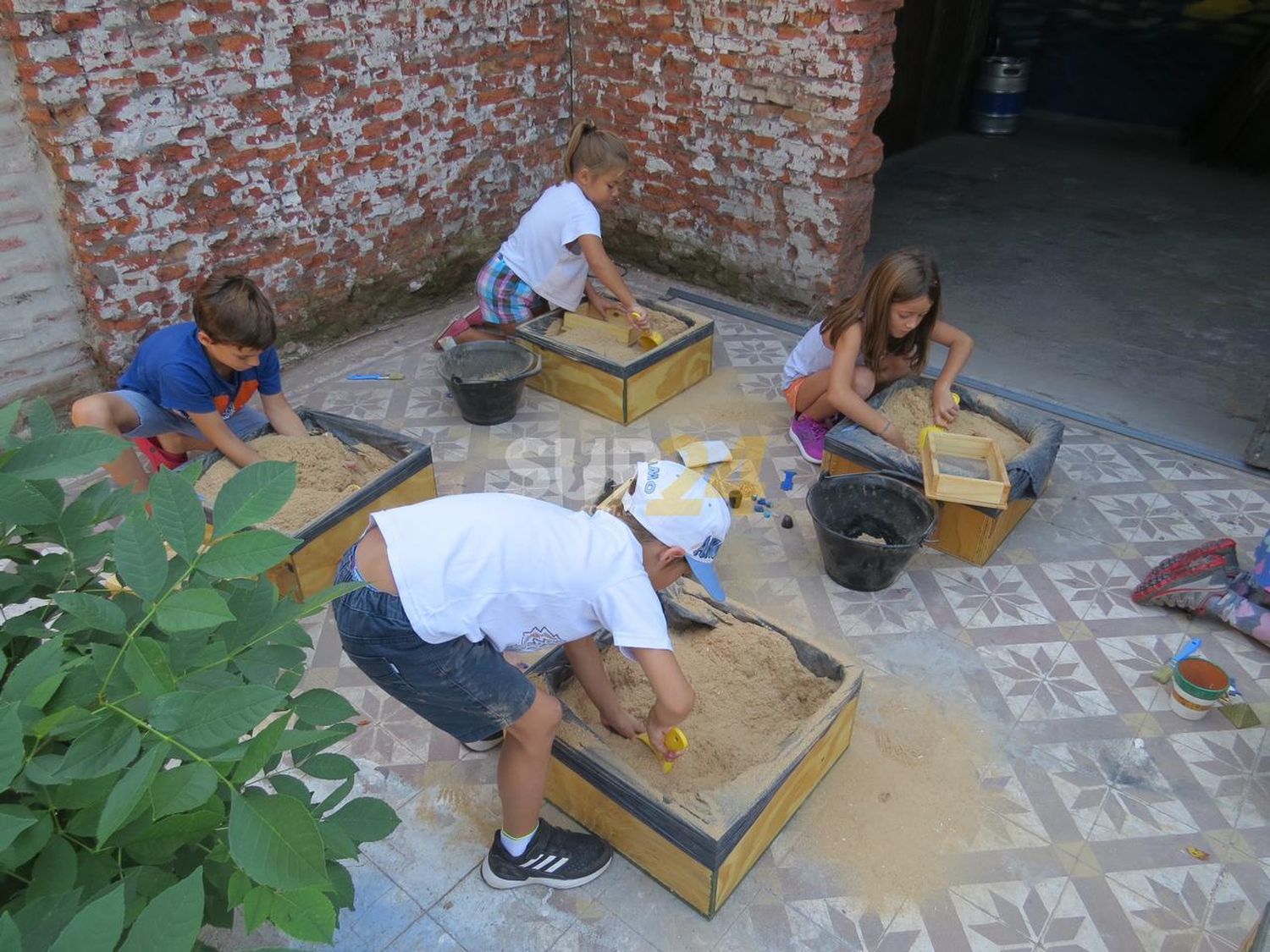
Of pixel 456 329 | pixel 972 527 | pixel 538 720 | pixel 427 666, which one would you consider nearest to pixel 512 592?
pixel 427 666

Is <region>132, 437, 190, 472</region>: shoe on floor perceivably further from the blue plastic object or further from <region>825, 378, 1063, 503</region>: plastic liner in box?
the blue plastic object

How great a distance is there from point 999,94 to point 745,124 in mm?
5473

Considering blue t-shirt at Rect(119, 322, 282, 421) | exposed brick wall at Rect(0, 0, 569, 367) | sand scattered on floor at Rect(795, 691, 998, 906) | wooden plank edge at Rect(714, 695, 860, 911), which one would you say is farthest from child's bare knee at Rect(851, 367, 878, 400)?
exposed brick wall at Rect(0, 0, 569, 367)

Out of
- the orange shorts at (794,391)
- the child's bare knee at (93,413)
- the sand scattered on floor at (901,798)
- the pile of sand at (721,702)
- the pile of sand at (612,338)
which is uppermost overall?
the child's bare knee at (93,413)

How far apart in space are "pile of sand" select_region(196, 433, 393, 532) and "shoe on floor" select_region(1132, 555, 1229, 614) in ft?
10.1

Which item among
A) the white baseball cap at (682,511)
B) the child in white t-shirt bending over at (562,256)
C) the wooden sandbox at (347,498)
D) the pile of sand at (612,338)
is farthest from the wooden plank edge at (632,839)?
the child in white t-shirt bending over at (562,256)

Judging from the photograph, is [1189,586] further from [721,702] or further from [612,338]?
[612,338]

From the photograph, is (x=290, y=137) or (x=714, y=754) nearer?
(x=714, y=754)

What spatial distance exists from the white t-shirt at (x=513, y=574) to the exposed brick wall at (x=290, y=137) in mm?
2990

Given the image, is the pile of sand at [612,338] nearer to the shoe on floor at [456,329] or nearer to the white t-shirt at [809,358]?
the shoe on floor at [456,329]

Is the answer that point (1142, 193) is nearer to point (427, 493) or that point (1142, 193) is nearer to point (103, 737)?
point (427, 493)

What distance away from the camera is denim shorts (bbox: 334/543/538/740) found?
2.12 metres

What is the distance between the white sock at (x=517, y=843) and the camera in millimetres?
2439

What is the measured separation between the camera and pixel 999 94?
30.7 feet
